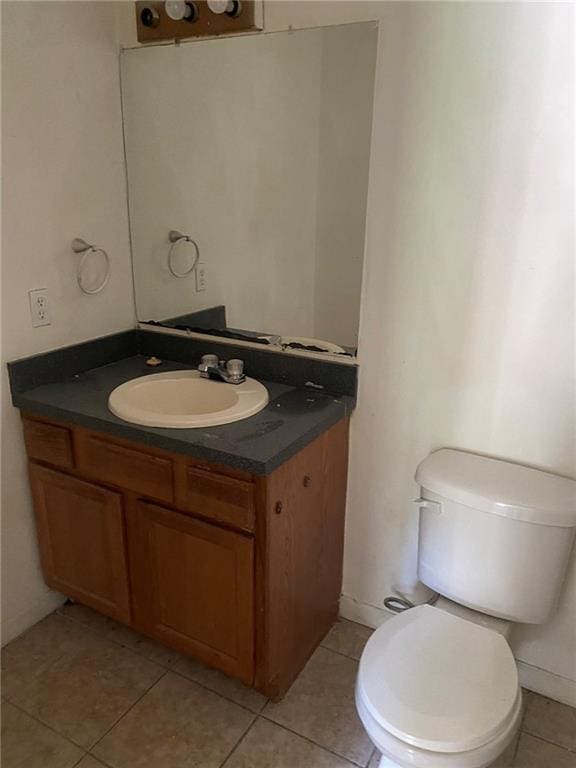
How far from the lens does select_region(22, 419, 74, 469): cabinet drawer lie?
1654 mm

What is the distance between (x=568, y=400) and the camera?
4.76 feet

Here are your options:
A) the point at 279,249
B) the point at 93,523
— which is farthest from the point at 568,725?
the point at 279,249

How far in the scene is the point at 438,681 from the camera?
1.24m

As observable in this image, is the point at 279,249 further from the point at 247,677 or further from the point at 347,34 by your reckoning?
the point at 247,677

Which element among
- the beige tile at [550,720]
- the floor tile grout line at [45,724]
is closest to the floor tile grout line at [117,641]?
the floor tile grout line at [45,724]

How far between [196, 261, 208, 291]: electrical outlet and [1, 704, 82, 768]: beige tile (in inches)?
55.1

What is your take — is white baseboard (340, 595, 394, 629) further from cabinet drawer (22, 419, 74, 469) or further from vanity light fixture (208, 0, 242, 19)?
vanity light fixture (208, 0, 242, 19)

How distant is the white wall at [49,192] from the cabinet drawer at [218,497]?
0.65 m

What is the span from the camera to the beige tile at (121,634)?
71.3 inches

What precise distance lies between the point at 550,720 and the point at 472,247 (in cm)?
136

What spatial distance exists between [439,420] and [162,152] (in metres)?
1.25

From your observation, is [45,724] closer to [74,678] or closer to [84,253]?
[74,678]

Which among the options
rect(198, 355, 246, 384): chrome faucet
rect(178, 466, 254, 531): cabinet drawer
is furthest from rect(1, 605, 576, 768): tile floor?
rect(198, 355, 246, 384): chrome faucet

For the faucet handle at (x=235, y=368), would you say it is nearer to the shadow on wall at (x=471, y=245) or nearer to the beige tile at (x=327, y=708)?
the shadow on wall at (x=471, y=245)
